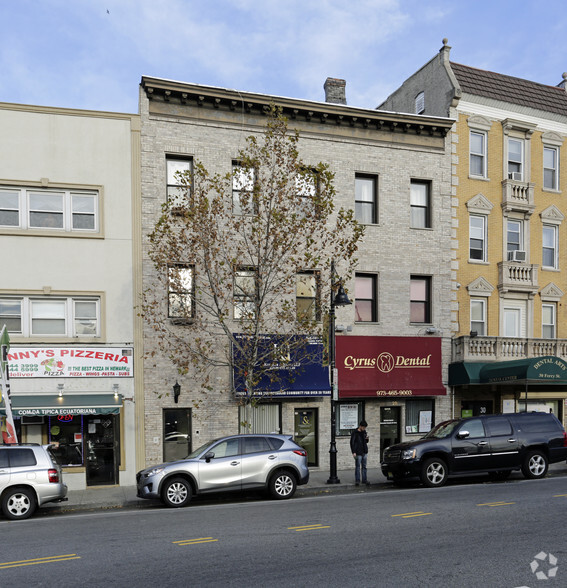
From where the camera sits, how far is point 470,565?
337 inches

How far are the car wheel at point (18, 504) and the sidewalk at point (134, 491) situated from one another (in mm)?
1371

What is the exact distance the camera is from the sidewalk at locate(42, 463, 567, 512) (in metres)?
15.4

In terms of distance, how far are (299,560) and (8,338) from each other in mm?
11188

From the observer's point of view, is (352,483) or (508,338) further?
(508,338)

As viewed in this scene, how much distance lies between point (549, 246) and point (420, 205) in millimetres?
5843

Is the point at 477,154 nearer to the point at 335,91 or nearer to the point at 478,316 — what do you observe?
the point at 335,91

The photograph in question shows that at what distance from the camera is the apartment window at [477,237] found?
78.0 feet

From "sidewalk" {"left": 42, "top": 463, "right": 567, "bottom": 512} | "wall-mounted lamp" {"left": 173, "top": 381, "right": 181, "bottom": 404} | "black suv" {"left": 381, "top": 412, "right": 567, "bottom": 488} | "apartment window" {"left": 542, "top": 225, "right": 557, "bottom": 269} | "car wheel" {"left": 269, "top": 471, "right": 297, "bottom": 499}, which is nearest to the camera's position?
"car wheel" {"left": 269, "top": 471, "right": 297, "bottom": 499}

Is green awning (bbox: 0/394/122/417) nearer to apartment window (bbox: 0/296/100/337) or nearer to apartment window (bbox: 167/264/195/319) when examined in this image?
apartment window (bbox: 0/296/100/337)

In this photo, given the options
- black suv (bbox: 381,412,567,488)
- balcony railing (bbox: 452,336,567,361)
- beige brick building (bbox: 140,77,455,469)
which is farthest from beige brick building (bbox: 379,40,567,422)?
black suv (bbox: 381,412,567,488)

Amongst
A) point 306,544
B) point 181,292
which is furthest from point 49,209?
point 306,544

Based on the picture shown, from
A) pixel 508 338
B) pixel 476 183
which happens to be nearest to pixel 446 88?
pixel 476 183

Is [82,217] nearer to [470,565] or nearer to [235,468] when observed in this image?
[235,468]

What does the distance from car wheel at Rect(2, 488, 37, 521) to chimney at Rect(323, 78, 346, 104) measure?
56.8 ft
